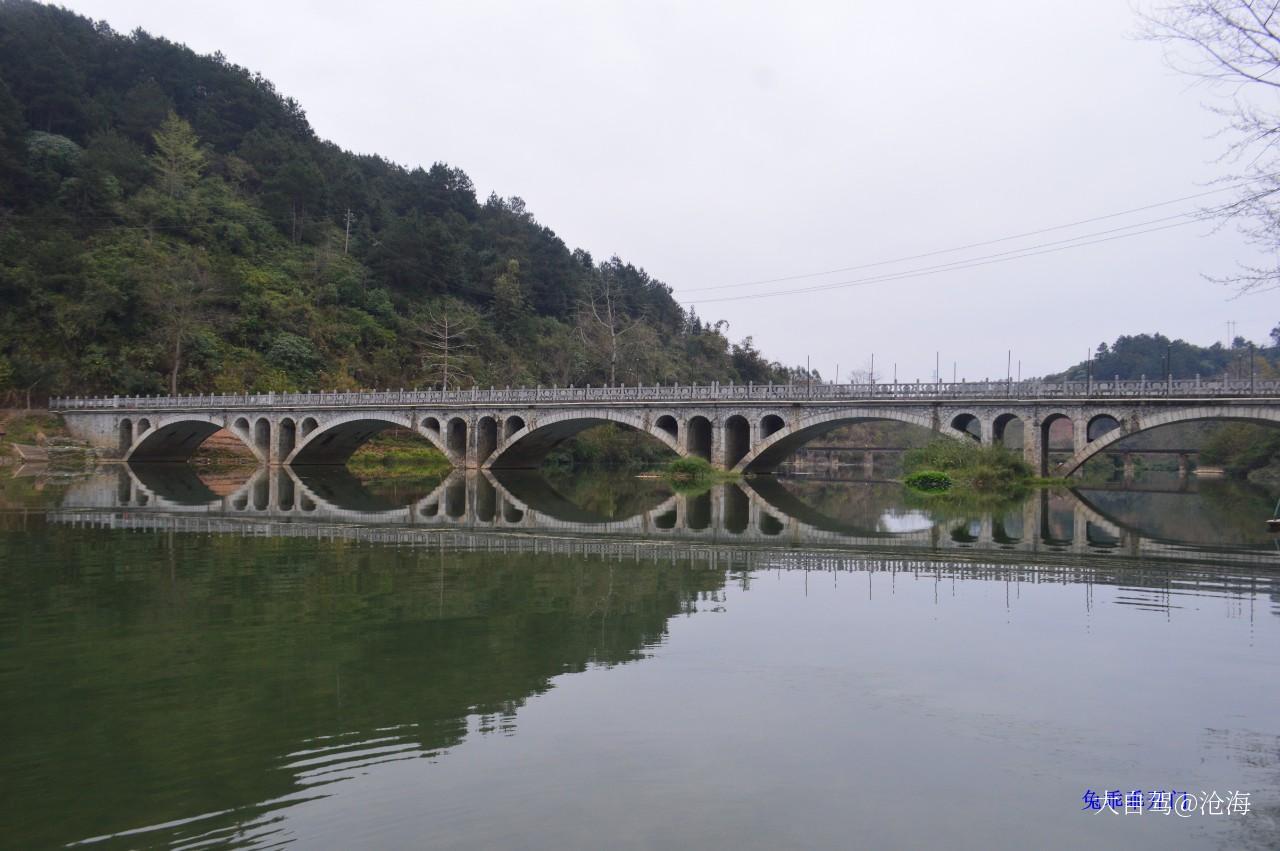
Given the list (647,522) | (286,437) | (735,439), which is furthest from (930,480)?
(286,437)

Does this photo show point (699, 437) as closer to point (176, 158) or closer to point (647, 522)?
point (647, 522)

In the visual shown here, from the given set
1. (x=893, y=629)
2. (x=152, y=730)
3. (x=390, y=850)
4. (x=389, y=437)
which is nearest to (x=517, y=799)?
(x=390, y=850)

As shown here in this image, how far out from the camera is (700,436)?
6081 centimetres

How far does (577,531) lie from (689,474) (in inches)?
1160

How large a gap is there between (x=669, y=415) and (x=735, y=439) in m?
4.62

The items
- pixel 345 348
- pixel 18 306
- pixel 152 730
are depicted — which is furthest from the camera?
pixel 345 348

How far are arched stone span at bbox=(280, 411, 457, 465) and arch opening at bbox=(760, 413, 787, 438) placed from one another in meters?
23.6

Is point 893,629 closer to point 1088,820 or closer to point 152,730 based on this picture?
point 1088,820

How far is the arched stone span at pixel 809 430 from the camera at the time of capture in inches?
2082

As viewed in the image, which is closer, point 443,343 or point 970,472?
point 970,472

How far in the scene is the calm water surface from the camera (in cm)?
703

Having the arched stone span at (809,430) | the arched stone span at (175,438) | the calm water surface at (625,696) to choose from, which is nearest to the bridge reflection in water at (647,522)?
the calm water surface at (625,696)

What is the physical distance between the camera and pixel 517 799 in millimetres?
7348

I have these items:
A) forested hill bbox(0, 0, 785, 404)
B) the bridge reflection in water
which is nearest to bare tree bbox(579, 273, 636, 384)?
forested hill bbox(0, 0, 785, 404)
